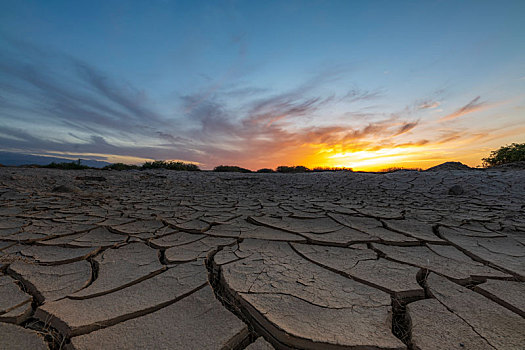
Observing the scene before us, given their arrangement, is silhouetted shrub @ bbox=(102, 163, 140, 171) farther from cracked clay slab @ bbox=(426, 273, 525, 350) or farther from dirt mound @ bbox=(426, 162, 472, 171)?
dirt mound @ bbox=(426, 162, 472, 171)

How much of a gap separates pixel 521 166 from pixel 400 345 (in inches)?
341

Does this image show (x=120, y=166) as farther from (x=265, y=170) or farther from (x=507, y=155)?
(x=507, y=155)

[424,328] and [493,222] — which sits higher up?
[493,222]

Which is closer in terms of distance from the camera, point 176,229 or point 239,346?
point 239,346

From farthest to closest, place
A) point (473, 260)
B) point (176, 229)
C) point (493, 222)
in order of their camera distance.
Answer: point (493, 222)
point (176, 229)
point (473, 260)

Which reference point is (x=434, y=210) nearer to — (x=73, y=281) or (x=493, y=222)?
(x=493, y=222)

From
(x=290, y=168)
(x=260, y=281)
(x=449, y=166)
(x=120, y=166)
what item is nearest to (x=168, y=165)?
(x=120, y=166)

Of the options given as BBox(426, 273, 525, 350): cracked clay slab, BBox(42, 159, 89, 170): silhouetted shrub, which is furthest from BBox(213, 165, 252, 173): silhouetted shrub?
BBox(426, 273, 525, 350): cracked clay slab

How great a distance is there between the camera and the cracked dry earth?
83cm

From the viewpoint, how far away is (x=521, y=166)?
20.2 ft

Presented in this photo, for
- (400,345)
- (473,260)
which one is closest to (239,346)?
(400,345)

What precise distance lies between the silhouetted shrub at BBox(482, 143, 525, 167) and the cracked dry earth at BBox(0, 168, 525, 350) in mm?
8323

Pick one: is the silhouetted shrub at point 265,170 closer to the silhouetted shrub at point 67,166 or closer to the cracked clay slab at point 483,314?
the silhouetted shrub at point 67,166

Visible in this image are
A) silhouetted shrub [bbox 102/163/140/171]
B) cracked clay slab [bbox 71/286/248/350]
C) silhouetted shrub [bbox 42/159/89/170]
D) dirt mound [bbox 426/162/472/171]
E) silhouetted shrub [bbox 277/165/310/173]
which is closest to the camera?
cracked clay slab [bbox 71/286/248/350]
